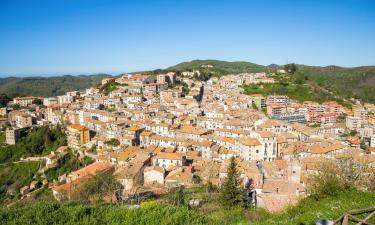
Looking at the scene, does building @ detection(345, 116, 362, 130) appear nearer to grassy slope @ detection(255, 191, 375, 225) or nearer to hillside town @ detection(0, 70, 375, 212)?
hillside town @ detection(0, 70, 375, 212)

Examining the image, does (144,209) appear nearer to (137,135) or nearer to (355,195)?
(355,195)

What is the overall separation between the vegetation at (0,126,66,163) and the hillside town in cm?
181

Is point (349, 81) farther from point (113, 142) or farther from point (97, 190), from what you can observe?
point (97, 190)

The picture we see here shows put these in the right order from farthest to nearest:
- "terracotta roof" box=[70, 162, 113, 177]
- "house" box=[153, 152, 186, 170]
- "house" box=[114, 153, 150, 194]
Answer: "house" box=[153, 152, 186, 170] → "terracotta roof" box=[70, 162, 113, 177] → "house" box=[114, 153, 150, 194]

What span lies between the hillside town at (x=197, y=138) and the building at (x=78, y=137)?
0.17 m

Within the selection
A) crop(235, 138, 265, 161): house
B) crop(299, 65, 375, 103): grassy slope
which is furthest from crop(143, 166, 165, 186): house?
crop(299, 65, 375, 103): grassy slope

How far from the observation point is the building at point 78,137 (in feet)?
165

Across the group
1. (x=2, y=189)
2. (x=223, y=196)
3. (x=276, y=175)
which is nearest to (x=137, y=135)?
(x=2, y=189)

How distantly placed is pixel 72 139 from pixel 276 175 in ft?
119

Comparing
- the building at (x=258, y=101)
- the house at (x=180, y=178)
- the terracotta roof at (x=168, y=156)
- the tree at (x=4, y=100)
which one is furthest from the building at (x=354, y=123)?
the tree at (x=4, y=100)

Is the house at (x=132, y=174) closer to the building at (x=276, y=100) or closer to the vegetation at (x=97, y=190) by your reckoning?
the vegetation at (x=97, y=190)

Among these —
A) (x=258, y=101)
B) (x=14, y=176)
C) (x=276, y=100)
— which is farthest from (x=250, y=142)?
(x=14, y=176)

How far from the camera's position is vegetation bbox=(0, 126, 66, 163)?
2013 inches

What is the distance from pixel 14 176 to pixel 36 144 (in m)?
8.21
